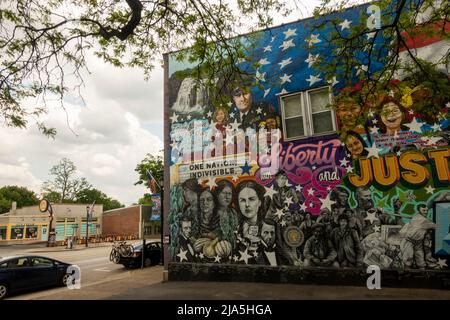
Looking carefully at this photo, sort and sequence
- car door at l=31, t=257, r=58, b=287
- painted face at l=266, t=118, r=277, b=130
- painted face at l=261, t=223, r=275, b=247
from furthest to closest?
car door at l=31, t=257, r=58, b=287
painted face at l=266, t=118, r=277, b=130
painted face at l=261, t=223, r=275, b=247

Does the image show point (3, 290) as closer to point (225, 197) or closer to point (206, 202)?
point (206, 202)

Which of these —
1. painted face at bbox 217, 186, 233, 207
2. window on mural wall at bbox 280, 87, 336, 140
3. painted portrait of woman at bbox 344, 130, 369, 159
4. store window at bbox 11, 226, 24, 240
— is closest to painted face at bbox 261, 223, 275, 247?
painted face at bbox 217, 186, 233, 207

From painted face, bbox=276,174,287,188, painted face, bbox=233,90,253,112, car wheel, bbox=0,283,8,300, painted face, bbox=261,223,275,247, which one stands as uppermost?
painted face, bbox=233,90,253,112

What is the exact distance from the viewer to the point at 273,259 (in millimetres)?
10188

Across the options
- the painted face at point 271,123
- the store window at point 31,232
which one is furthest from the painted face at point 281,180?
the store window at point 31,232

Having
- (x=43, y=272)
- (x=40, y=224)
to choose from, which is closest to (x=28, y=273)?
(x=43, y=272)

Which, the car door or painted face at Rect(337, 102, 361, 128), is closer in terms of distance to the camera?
painted face at Rect(337, 102, 361, 128)

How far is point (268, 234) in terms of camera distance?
33.9ft

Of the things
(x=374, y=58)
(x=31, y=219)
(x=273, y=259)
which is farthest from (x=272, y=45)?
(x=31, y=219)

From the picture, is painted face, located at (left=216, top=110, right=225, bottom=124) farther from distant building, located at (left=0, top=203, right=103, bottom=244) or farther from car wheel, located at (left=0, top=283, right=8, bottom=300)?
distant building, located at (left=0, top=203, right=103, bottom=244)

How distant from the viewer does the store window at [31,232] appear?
139 ft

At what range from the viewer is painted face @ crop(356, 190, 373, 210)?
9172 mm

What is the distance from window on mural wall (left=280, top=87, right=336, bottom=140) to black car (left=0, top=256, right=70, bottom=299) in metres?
11.5

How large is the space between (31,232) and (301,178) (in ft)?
147
